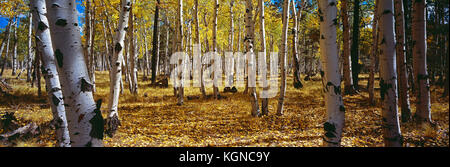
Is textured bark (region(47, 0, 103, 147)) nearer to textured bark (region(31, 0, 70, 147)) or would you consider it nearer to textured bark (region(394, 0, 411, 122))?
textured bark (region(31, 0, 70, 147))

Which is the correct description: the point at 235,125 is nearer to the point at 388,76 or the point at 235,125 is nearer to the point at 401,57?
the point at 388,76

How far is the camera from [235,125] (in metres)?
6.12

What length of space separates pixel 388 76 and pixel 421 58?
247 centimetres

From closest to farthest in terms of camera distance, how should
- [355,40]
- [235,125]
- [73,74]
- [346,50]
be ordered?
[73,74] < [235,125] < [346,50] < [355,40]

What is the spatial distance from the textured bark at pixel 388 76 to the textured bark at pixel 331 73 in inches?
30.6

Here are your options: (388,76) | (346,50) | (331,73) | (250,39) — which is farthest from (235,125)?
(346,50)

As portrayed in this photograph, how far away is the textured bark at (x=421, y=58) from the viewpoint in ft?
14.4

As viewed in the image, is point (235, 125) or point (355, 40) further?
point (355, 40)

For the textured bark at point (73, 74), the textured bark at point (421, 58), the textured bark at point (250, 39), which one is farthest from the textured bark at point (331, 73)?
the textured bark at point (250, 39)

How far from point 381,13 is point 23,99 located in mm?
12999

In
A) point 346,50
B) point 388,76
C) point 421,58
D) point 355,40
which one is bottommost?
point 388,76

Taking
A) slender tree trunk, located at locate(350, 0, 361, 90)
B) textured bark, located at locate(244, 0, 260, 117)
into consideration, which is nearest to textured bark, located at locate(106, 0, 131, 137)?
textured bark, located at locate(244, 0, 260, 117)
